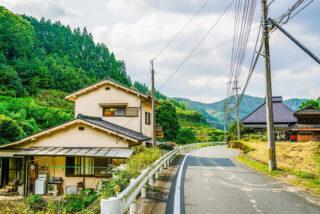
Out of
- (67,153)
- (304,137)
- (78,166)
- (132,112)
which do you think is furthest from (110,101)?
(304,137)

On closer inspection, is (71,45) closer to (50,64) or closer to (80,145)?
(50,64)

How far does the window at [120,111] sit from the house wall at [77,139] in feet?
15.9

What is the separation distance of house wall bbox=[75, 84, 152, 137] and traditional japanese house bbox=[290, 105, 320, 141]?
53.6 ft

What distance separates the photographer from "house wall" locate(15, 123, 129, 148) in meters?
15.3

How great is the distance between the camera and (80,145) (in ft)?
50.4

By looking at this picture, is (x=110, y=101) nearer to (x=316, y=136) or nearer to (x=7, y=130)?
(x=7, y=130)

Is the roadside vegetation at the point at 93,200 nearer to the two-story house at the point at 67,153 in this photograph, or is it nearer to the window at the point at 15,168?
the two-story house at the point at 67,153

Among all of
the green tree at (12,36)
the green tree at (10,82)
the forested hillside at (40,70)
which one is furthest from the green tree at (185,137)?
the green tree at (12,36)

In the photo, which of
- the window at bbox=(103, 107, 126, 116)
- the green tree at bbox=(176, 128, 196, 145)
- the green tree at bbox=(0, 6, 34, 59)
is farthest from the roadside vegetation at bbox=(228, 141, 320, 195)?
the green tree at bbox=(0, 6, 34, 59)

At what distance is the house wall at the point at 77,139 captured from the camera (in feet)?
50.1

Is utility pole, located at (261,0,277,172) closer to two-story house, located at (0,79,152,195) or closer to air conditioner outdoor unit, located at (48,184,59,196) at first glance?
two-story house, located at (0,79,152,195)

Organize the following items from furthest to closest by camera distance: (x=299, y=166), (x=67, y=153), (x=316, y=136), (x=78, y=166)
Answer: (x=316, y=136), (x=78, y=166), (x=67, y=153), (x=299, y=166)

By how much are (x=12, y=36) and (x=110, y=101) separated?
70.4 meters

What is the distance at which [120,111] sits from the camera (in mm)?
20281
